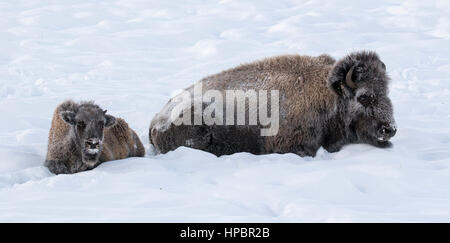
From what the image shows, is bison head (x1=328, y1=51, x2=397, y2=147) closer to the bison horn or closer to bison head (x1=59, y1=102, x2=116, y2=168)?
the bison horn

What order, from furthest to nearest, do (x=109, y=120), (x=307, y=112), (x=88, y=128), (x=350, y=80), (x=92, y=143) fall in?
(x=307, y=112), (x=350, y=80), (x=109, y=120), (x=88, y=128), (x=92, y=143)

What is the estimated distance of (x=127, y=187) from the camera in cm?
604

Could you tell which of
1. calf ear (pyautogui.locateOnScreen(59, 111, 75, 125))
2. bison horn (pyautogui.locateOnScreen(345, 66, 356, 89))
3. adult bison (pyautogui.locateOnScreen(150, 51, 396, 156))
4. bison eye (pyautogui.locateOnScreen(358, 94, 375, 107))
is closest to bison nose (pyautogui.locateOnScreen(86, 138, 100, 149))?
calf ear (pyautogui.locateOnScreen(59, 111, 75, 125))

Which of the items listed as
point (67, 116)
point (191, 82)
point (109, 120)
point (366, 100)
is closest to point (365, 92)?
point (366, 100)

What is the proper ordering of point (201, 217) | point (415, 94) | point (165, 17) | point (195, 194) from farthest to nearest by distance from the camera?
point (165, 17), point (415, 94), point (195, 194), point (201, 217)

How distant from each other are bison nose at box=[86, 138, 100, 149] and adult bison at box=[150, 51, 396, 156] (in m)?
1.45

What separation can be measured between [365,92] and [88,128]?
12.0ft

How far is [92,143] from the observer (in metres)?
7.07

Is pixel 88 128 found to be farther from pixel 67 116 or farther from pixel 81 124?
pixel 67 116

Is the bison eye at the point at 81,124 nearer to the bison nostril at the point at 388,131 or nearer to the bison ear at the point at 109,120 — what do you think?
the bison ear at the point at 109,120

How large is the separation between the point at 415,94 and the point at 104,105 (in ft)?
21.1

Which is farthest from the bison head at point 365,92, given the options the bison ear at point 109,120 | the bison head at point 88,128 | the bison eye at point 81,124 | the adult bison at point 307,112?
the bison eye at point 81,124
